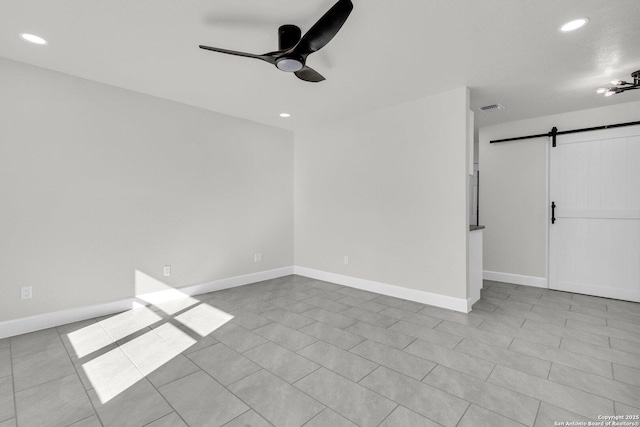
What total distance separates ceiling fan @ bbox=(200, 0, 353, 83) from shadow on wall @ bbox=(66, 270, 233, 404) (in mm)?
2299

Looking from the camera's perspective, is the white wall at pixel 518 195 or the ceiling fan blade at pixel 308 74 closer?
the ceiling fan blade at pixel 308 74

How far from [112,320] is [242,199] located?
2187 mm

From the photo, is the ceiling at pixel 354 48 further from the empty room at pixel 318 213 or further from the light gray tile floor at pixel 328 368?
the light gray tile floor at pixel 328 368

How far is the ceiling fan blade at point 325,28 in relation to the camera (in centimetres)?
165

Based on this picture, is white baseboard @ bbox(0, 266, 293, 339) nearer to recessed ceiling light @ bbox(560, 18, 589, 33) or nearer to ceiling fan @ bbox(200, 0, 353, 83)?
ceiling fan @ bbox(200, 0, 353, 83)

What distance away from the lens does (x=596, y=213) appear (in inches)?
158

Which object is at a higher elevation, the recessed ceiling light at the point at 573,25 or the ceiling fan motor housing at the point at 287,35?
the recessed ceiling light at the point at 573,25

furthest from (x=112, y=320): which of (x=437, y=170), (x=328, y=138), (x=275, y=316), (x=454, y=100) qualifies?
(x=454, y=100)

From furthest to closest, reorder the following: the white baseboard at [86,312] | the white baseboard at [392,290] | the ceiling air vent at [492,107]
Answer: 1. the ceiling air vent at [492,107]
2. the white baseboard at [392,290]
3. the white baseboard at [86,312]

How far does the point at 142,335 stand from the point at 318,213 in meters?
2.92

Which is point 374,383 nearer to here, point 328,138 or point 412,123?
point 412,123

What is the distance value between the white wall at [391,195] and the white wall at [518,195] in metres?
1.94

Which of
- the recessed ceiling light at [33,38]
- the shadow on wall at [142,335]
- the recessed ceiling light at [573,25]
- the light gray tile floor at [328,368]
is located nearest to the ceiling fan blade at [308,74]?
the recessed ceiling light at [573,25]

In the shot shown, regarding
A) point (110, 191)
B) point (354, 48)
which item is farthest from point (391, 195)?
point (110, 191)
